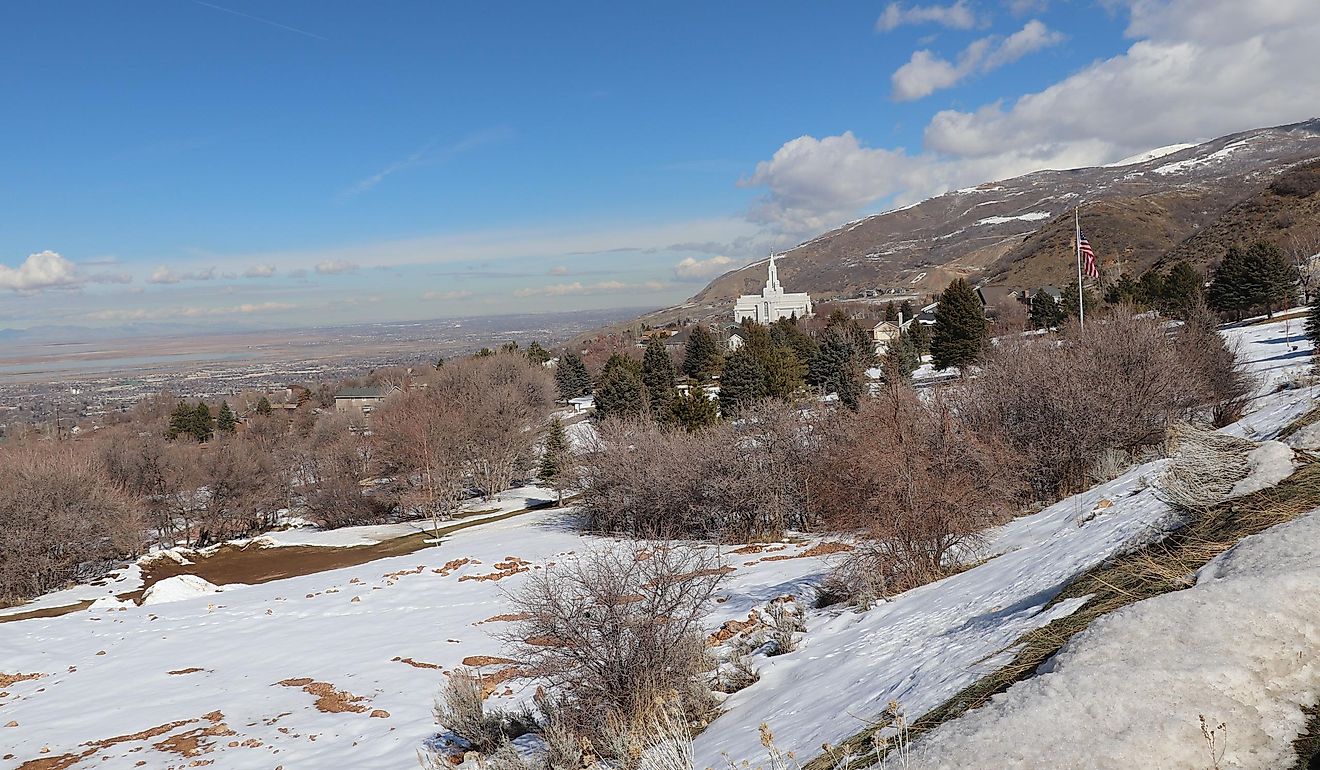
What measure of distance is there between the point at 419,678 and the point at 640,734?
26.7ft

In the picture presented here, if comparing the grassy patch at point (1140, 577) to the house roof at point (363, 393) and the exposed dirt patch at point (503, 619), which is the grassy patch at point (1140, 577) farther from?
the house roof at point (363, 393)

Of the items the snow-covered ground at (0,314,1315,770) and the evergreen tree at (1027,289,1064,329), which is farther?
the evergreen tree at (1027,289,1064,329)

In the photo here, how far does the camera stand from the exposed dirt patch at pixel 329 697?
12.4 meters

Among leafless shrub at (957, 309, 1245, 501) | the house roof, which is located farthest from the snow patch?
the house roof

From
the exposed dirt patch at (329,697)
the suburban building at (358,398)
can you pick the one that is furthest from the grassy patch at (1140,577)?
the suburban building at (358,398)

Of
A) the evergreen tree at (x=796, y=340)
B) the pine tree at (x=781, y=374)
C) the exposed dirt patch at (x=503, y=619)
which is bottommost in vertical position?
the exposed dirt patch at (x=503, y=619)

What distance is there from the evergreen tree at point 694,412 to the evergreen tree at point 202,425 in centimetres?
4747

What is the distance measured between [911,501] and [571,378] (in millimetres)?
70834

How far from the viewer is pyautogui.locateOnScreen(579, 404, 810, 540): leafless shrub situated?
28.5 metres

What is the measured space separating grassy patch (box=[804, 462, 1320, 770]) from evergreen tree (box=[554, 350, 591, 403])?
249 feet

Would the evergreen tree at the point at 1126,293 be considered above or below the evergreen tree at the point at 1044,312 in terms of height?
above

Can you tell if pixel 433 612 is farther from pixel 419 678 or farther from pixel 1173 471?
pixel 1173 471

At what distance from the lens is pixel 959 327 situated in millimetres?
50875

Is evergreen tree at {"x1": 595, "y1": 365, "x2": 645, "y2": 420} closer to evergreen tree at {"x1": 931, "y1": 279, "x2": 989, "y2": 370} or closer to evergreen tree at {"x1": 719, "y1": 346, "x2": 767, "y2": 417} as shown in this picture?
evergreen tree at {"x1": 719, "y1": 346, "x2": 767, "y2": 417}
